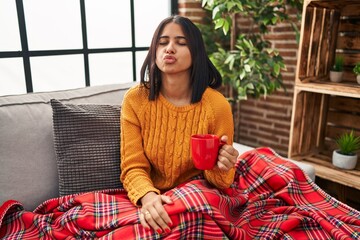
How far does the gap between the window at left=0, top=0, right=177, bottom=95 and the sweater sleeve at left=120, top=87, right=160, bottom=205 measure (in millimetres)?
916

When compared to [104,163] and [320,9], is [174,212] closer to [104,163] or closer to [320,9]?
[104,163]

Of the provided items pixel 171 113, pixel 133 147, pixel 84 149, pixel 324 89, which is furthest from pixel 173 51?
pixel 324 89

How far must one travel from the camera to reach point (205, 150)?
95cm

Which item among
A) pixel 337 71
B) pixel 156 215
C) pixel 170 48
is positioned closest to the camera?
pixel 156 215

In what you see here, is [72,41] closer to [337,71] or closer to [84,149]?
[84,149]

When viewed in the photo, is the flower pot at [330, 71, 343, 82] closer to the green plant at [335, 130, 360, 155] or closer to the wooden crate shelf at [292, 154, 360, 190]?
the green plant at [335, 130, 360, 155]

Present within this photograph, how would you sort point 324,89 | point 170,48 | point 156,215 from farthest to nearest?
point 324,89, point 170,48, point 156,215

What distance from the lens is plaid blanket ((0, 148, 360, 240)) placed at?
916 millimetres

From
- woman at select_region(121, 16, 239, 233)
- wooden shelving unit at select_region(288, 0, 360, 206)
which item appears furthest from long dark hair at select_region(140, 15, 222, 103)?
wooden shelving unit at select_region(288, 0, 360, 206)

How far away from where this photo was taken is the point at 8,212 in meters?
1.07

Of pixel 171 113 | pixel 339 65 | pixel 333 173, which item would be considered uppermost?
pixel 339 65

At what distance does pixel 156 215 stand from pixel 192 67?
543 mm

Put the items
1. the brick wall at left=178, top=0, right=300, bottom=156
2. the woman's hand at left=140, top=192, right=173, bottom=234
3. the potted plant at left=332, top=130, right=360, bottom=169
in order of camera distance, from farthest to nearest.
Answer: the brick wall at left=178, top=0, right=300, bottom=156
the potted plant at left=332, top=130, right=360, bottom=169
the woman's hand at left=140, top=192, right=173, bottom=234

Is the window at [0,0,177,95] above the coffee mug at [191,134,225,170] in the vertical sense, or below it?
above
